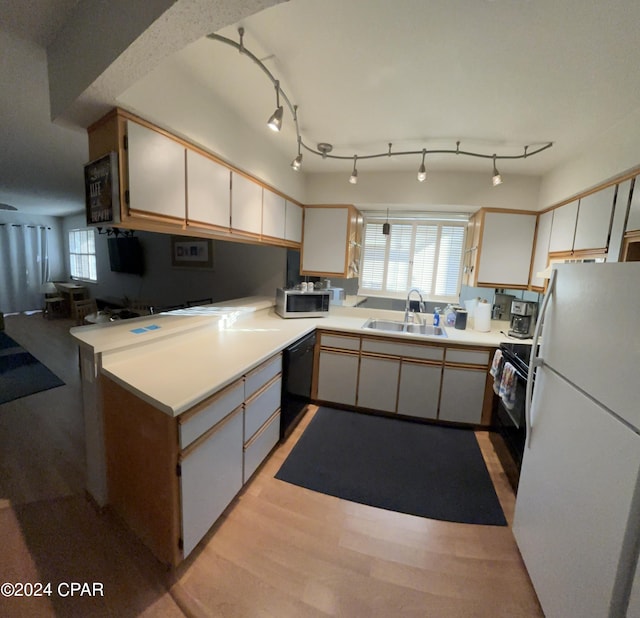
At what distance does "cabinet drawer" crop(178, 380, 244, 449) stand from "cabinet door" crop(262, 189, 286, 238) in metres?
1.49

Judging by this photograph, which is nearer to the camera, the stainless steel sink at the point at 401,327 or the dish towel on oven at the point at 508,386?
the dish towel on oven at the point at 508,386

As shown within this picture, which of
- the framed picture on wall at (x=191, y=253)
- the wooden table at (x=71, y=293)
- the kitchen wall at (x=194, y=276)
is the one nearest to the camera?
the kitchen wall at (x=194, y=276)

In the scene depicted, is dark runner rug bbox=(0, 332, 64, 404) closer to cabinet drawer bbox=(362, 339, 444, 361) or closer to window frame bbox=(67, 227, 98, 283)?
window frame bbox=(67, 227, 98, 283)

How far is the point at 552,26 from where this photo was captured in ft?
3.48

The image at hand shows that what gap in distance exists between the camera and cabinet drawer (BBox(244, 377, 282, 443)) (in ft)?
5.25

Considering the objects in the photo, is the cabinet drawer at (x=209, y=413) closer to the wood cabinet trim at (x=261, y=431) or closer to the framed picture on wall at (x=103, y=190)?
the wood cabinet trim at (x=261, y=431)

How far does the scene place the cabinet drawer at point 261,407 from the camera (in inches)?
63.0

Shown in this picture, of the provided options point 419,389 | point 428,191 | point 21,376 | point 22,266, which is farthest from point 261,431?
point 22,266

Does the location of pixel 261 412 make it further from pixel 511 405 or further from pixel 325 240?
pixel 325 240

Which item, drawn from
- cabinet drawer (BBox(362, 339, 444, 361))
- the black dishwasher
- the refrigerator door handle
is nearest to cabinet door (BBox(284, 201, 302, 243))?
the black dishwasher

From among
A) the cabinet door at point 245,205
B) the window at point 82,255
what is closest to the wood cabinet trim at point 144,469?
the cabinet door at point 245,205

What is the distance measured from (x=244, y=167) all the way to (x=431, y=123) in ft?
4.58

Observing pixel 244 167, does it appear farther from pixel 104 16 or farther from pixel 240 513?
pixel 240 513

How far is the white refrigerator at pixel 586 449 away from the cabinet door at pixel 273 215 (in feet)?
6.82
